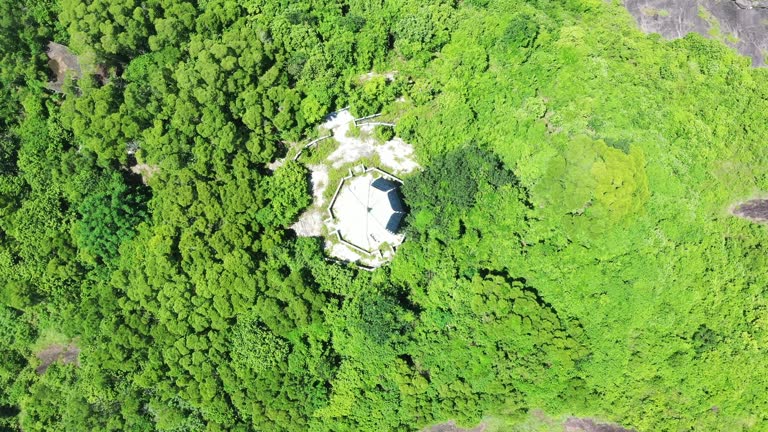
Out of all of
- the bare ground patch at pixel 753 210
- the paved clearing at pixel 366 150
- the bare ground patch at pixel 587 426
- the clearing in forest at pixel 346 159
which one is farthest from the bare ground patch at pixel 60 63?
the bare ground patch at pixel 753 210

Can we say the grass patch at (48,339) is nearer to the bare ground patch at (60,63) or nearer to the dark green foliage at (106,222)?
the dark green foliage at (106,222)

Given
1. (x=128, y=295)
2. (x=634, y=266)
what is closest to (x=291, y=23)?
(x=128, y=295)

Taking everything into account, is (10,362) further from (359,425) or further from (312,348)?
(359,425)

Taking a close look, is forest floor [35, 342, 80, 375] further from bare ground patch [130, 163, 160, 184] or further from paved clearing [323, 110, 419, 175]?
paved clearing [323, 110, 419, 175]

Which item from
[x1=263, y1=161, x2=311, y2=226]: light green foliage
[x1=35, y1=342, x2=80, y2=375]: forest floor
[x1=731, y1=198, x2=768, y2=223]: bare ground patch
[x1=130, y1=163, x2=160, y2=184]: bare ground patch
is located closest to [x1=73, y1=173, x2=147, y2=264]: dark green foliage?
[x1=130, y1=163, x2=160, y2=184]: bare ground patch

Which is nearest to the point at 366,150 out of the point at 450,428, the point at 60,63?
the point at 450,428

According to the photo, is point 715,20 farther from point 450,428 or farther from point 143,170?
point 143,170
